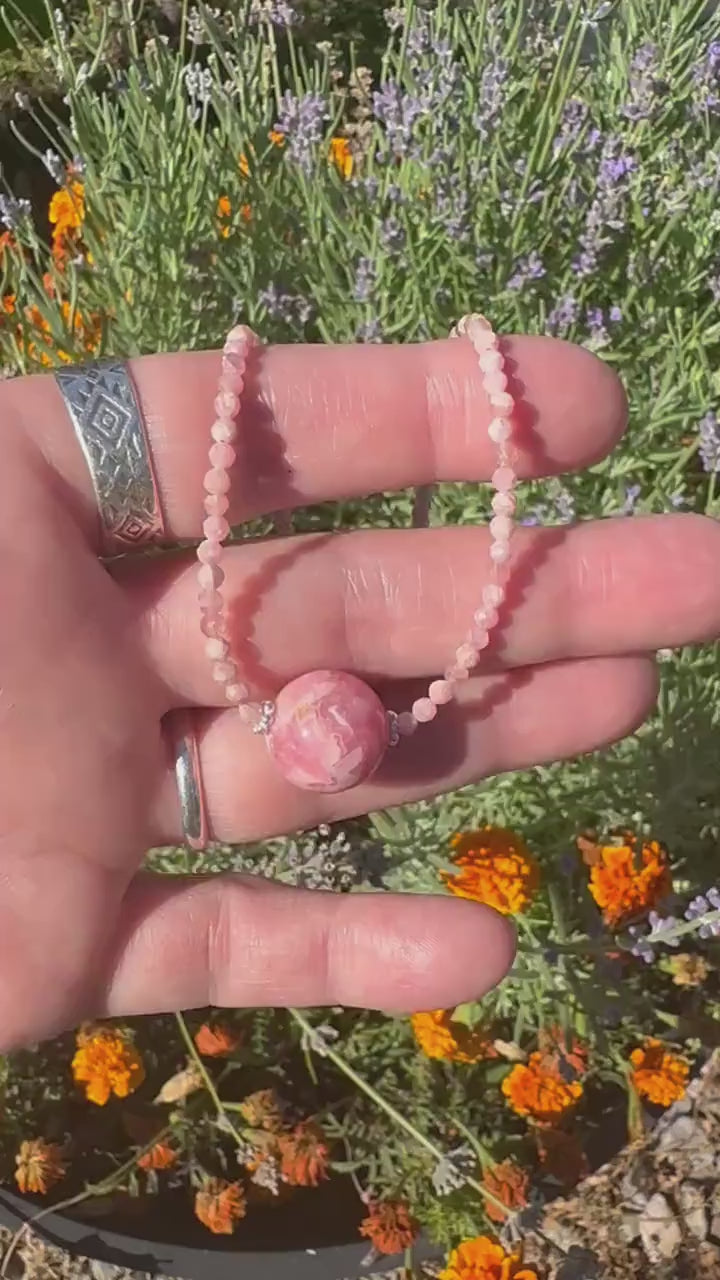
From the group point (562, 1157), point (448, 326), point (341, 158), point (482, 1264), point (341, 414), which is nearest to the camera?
point (341, 414)

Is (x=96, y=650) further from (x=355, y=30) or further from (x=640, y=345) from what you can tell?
(x=355, y=30)

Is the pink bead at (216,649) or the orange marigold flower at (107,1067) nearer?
the pink bead at (216,649)

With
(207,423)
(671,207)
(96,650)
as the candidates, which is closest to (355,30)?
(671,207)

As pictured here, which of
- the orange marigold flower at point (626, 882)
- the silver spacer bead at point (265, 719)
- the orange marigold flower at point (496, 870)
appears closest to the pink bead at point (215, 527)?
the silver spacer bead at point (265, 719)

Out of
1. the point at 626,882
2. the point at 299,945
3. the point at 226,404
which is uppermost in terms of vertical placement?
the point at 226,404

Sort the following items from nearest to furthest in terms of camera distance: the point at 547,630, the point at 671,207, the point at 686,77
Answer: the point at 547,630 < the point at 671,207 < the point at 686,77

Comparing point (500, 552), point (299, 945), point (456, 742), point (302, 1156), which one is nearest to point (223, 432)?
point (500, 552)

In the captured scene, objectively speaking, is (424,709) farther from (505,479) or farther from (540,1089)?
(540,1089)

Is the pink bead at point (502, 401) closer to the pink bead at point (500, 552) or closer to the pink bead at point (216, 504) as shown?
the pink bead at point (500, 552)
